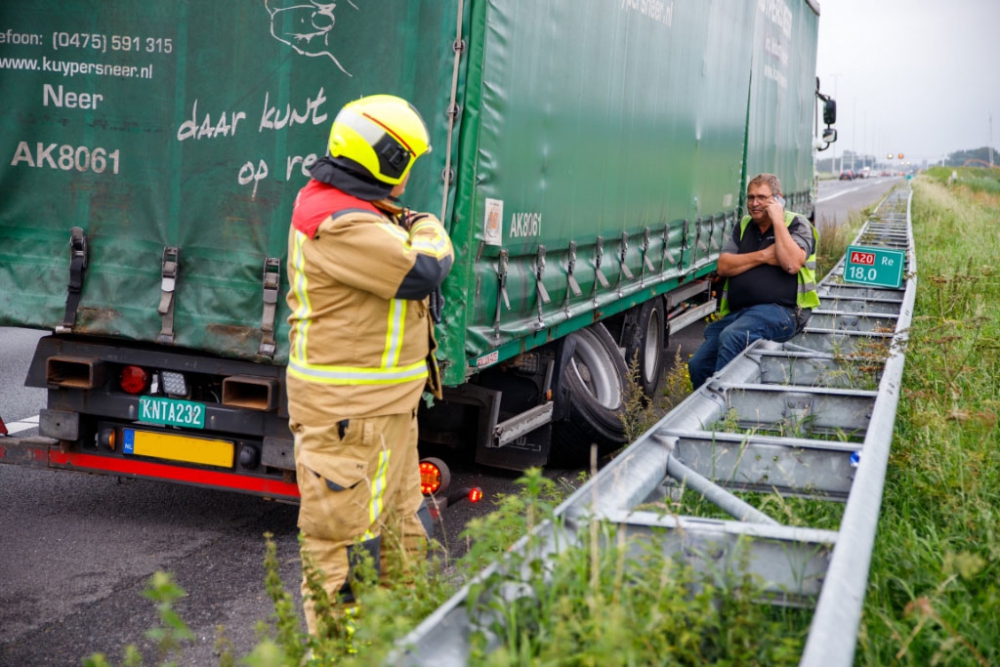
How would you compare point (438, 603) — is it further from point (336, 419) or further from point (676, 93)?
point (676, 93)

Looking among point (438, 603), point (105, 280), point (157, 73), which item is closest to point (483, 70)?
point (157, 73)

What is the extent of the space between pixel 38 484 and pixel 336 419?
11.8 feet

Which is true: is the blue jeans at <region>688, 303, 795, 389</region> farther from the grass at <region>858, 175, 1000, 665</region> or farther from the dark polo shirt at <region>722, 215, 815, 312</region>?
the grass at <region>858, 175, 1000, 665</region>

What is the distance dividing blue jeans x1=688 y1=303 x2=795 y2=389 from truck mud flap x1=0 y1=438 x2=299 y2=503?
9.40 ft

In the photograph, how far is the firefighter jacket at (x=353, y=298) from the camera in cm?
375

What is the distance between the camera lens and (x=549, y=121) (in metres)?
5.80

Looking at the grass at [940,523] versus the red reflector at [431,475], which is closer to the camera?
the grass at [940,523]

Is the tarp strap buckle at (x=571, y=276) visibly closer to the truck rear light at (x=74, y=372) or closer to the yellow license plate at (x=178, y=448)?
the yellow license plate at (x=178, y=448)

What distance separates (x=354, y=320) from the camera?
385 cm

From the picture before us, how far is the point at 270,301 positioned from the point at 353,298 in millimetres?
1307

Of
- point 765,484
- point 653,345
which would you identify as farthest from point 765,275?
point 765,484

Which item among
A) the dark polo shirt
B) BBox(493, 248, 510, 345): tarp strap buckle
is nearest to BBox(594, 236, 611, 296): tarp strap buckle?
the dark polo shirt

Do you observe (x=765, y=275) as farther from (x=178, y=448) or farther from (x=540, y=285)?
(x=178, y=448)

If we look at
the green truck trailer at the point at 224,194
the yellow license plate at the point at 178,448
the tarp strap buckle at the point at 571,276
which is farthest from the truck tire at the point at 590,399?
the yellow license plate at the point at 178,448
